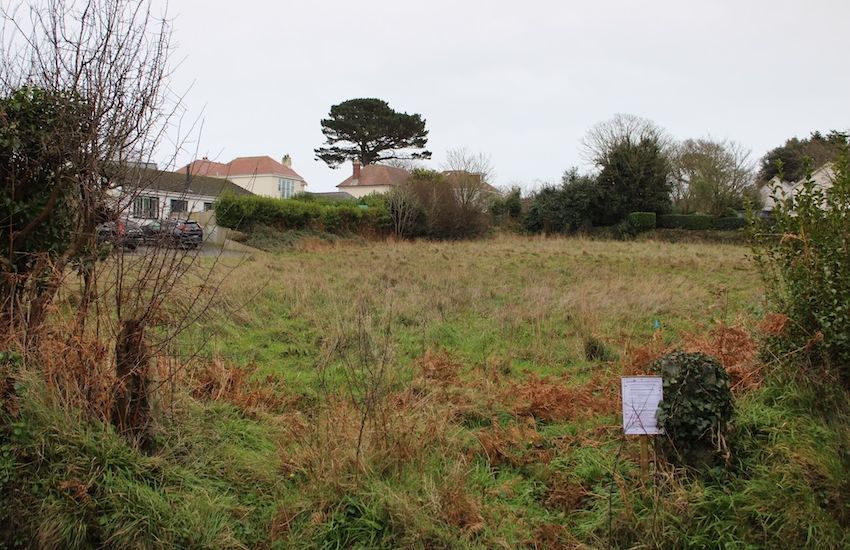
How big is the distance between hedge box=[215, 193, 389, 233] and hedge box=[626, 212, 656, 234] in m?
14.4

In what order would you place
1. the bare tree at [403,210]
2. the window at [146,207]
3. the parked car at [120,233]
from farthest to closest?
the bare tree at [403,210] → the window at [146,207] → the parked car at [120,233]

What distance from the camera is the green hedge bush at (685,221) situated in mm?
33062

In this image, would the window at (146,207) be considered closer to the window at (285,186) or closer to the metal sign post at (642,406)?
the metal sign post at (642,406)

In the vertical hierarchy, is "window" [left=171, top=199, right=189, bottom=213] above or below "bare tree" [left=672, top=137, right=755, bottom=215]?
below

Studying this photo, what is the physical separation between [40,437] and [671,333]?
23.6 ft

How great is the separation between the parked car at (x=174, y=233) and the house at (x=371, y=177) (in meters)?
46.0

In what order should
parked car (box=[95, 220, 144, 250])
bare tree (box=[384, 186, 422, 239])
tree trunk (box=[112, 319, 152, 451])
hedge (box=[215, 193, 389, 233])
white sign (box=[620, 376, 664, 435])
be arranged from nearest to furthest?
white sign (box=[620, 376, 664, 435]) → tree trunk (box=[112, 319, 152, 451]) → parked car (box=[95, 220, 144, 250]) → hedge (box=[215, 193, 389, 233]) → bare tree (box=[384, 186, 422, 239])

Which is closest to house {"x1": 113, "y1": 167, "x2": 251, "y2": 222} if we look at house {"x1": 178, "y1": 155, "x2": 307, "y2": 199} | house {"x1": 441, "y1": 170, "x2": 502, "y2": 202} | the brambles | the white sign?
the white sign

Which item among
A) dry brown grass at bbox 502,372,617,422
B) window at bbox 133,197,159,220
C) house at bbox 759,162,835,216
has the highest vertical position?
house at bbox 759,162,835,216

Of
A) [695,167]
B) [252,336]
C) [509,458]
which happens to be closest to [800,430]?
[509,458]

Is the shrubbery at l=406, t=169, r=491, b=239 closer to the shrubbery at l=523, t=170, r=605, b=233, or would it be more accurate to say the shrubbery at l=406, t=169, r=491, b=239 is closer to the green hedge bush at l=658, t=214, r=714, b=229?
the shrubbery at l=523, t=170, r=605, b=233

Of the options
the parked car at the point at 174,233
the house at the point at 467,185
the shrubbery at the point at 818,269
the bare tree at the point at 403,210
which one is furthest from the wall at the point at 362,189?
the shrubbery at the point at 818,269

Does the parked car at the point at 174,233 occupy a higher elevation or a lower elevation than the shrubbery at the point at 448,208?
lower

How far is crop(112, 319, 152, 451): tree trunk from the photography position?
3.58 metres
